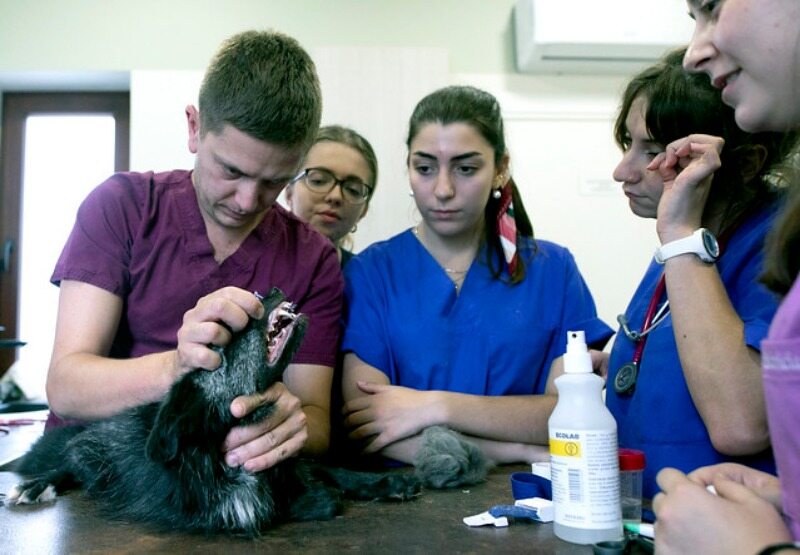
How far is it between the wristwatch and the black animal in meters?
0.53

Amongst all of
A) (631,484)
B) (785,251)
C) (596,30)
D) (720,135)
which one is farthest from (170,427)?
(596,30)

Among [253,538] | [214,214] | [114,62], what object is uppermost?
[114,62]

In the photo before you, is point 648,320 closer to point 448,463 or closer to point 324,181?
point 448,463

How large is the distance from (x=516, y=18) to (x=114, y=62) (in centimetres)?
202

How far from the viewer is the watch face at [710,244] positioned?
1029 mm

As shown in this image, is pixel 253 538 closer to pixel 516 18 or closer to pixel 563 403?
pixel 563 403

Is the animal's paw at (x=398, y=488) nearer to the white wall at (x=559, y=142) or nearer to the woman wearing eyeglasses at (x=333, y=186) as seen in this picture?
the woman wearing eyeglasses at (x=333, y=186)

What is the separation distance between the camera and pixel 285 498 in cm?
97

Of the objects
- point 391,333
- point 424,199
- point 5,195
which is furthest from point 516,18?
point 5,195

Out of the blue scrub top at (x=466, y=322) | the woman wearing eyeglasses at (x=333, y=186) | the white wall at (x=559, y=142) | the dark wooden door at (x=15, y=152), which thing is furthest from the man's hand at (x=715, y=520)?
the dark wooden door at (x=15, y=152)

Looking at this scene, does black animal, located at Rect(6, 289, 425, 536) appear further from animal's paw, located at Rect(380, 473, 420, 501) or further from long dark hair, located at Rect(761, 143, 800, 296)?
long dark hair, located at Rect(761, 143, 800, 296)

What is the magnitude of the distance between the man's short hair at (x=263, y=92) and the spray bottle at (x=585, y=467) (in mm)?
737

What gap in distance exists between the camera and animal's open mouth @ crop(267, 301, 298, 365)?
3.24 ft

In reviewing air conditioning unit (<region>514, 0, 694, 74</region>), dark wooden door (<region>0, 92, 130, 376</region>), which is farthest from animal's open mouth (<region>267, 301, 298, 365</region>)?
dark wooden door (<region>0, 92, 130, 376</region>)
